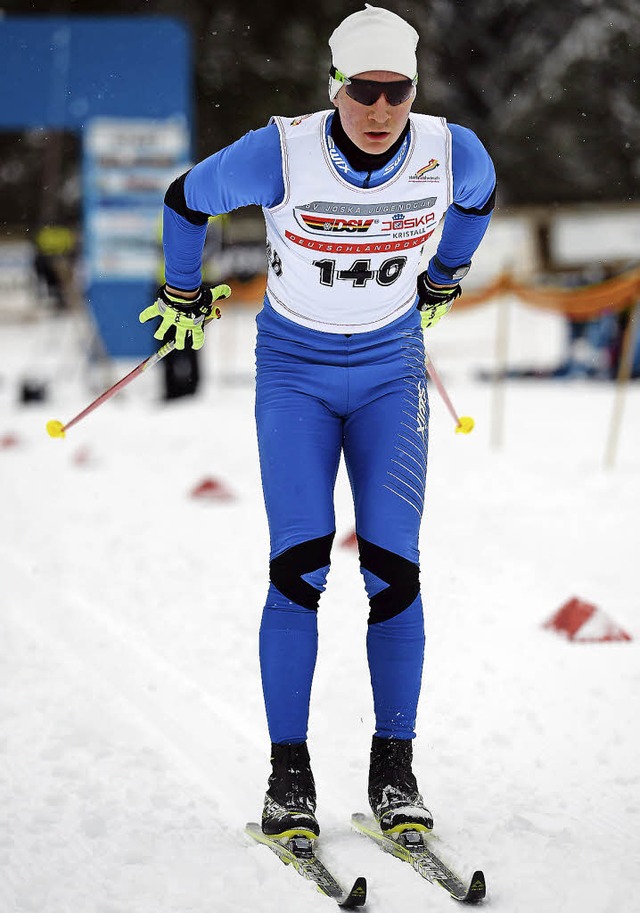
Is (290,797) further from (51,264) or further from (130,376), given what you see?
(51,264)

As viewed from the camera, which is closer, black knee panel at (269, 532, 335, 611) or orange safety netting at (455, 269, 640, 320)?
black knee panel at (269, 532, 335, 611)

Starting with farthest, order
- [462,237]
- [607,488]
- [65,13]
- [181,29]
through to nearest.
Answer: [65,13]
[181,29]
[607,488]
[462,237]

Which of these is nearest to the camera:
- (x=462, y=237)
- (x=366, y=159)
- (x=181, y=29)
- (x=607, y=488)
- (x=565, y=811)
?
(x=366, y=159)

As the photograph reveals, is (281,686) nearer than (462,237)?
Yes

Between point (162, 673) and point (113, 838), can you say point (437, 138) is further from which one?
point (162, 673)

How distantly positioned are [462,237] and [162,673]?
1.98 m

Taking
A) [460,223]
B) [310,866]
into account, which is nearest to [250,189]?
[460,223]

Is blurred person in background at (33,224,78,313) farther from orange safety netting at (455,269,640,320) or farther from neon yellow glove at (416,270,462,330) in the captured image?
neon yellow glove at (416,270,462,330)

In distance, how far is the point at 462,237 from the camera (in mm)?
3502

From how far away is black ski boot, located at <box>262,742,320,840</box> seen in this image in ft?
9.61

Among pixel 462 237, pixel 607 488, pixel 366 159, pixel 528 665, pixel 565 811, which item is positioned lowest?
pixel 607 488

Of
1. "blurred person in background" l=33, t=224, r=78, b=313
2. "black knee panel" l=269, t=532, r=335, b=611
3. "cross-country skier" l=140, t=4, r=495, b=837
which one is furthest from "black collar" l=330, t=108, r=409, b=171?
"blurred person in background" l=33, t=224, r=78, b=313

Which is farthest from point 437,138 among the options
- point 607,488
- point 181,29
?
point 181,29

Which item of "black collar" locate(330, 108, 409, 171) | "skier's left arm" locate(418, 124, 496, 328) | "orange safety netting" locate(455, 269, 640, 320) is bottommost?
"orange safety netting" locate(455, 269, 640, 320)
